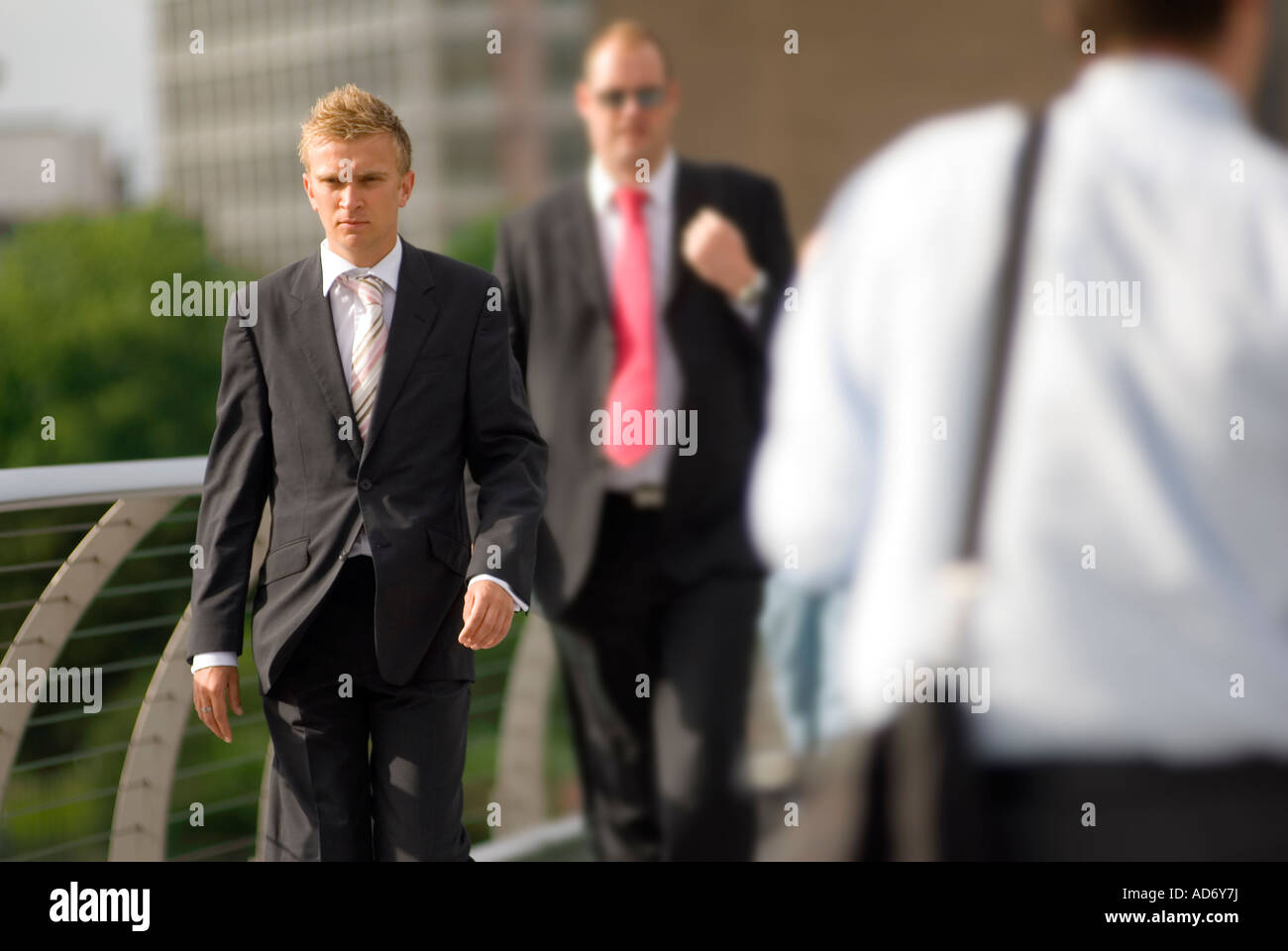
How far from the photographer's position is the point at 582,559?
3.13 m

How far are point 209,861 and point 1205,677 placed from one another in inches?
Result: 82.3

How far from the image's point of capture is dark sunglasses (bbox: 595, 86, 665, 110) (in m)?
3.22

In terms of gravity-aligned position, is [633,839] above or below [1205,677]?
below

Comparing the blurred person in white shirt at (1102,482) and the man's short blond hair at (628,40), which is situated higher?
the man's short blond hair at (628,40)

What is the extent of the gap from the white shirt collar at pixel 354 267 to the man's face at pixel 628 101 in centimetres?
88

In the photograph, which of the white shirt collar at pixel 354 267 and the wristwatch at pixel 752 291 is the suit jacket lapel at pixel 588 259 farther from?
the white shirt collar at pixel 354 267

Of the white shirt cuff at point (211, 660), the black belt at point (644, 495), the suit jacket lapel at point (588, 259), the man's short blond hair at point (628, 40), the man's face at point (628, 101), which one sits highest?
the man's short blond hair at point (628, 40)

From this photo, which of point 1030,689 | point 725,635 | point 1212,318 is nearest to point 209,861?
point 725,635

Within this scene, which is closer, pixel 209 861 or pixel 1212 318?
pixel 1212 318

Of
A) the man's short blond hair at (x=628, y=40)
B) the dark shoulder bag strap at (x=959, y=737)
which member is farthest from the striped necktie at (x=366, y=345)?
the dark shoulder bag strap at (x=959, y=737)

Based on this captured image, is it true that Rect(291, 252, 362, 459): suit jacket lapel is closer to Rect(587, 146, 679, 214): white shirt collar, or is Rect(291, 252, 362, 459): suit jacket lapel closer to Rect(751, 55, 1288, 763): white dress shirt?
Rect(587, 146, 679, 214): white shirt collar

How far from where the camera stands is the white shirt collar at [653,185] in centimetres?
324

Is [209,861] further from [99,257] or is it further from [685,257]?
[99,257]

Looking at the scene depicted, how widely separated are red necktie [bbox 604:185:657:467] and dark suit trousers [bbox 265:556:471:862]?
86cm
